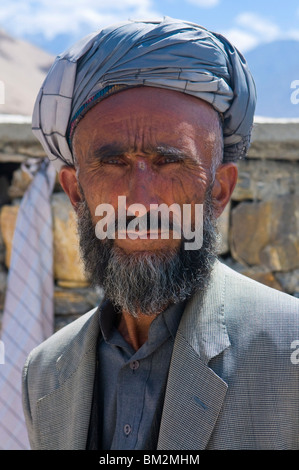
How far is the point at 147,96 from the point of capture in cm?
150

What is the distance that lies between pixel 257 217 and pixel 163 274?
Result: 165 cm

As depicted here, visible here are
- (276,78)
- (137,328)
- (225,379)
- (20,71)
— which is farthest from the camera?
(20,71)

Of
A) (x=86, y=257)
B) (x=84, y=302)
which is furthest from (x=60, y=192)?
(x=86, y=257)

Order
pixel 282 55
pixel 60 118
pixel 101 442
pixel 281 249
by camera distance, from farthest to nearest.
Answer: pixel 282 55 → pixel 281 249 → pixel 60 118 → pixel 101 442

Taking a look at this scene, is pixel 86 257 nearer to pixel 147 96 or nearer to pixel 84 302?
pixel 147 96

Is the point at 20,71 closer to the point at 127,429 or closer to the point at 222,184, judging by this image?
→ the point at 222,184

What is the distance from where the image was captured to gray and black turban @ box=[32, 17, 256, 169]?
1497mm

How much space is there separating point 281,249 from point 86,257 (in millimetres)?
1594

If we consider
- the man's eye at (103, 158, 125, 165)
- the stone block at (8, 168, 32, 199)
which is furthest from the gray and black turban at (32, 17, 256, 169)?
the stone block at (8, 168, 32, 199)

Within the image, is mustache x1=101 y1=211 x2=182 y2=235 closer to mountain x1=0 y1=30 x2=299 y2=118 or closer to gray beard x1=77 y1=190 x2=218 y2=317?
gray beard x1=77 y1=190 x2=218 y2=317

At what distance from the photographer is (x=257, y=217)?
306 cm

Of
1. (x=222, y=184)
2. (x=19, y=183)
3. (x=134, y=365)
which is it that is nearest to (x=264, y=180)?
(x=19, y=183)

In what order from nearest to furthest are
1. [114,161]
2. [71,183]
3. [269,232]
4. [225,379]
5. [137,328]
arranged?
[225,379]
[114,161]
[137,328]
[71,183]
[269,232]

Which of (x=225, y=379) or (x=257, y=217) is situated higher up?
(x=225, y=379)
